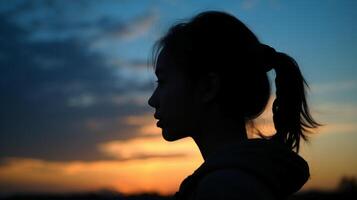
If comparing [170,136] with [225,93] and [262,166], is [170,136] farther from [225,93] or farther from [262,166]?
[262,166]

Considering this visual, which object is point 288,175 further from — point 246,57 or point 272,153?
point 246,57

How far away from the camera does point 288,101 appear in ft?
8.25

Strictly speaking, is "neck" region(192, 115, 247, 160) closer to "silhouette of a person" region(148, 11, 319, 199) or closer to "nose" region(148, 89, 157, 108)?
"silhouette of a person" region(148, 11, 319, 199)

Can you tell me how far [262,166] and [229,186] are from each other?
288 mm

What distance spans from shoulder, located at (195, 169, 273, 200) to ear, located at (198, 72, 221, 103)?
1.84 feet

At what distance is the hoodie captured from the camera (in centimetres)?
190

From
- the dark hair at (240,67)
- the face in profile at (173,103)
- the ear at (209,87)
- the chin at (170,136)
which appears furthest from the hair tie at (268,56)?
the chin at (170,136)

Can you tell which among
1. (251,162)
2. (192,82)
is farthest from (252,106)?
(251,162)

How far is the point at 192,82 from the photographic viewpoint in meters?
2.37

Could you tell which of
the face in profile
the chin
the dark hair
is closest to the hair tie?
the dark hair

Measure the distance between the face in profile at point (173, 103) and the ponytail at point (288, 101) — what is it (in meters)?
0.50

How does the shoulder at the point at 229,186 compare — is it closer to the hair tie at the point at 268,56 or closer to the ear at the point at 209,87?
the ear at the point at 209,87

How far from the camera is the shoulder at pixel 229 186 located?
171 cm

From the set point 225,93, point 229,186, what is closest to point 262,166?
point 229,186
